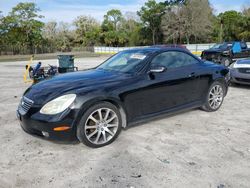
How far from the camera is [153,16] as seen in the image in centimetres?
6003

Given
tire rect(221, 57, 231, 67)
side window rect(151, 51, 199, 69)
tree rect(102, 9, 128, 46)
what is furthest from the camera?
tree rect(102, 9, 128, 46)

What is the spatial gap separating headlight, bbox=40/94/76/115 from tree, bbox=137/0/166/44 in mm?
58972

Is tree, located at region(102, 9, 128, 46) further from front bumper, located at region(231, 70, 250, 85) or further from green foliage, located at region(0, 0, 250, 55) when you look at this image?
front bumper, located at region(231, 70, 250, 85)

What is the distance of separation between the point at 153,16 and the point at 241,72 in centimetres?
5476

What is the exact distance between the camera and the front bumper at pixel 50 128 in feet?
11.6

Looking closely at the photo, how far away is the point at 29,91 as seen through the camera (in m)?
4.13

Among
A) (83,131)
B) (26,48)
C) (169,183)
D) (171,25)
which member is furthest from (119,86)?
(171,25)

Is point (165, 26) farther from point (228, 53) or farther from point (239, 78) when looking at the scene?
point (239, 78)

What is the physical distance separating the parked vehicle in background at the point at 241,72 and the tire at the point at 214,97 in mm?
2771

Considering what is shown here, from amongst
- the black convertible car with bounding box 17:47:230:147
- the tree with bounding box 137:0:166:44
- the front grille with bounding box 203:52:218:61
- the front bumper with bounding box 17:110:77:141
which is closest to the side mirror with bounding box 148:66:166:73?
the black convertible car with bounding box 17:47:230:147

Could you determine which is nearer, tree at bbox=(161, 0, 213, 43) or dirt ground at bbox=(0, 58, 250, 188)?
dirt ground at bbox=(0, 58, 250, 188)

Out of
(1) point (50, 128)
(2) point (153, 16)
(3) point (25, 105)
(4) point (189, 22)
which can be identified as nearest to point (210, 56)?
(3) point (25, 105)

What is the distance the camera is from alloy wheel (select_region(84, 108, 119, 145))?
3803mm

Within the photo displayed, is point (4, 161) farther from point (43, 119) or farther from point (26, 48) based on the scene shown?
point (26, 48)
